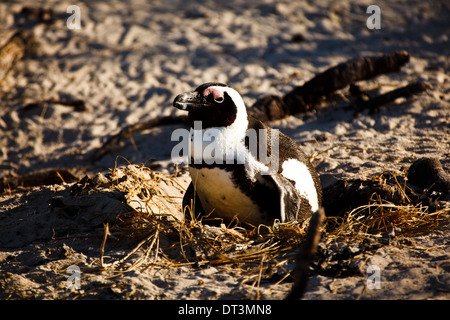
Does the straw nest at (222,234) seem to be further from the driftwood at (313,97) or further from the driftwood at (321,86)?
the driftwood at (321,86)

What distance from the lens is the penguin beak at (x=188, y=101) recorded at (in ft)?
9.22

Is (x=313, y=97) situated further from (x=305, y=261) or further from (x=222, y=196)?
(x=305, y=261)

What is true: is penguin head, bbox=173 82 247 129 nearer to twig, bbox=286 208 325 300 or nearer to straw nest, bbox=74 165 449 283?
straw nest, bbox=74 165 449 283

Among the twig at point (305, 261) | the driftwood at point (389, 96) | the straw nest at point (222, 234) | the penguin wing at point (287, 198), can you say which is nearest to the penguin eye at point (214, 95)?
the penguin wing at point (287, 198)

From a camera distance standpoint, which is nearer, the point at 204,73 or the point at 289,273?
the point at 289,273

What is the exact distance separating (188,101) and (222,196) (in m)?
0.59

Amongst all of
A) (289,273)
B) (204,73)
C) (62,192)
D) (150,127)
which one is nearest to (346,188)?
(289,273)

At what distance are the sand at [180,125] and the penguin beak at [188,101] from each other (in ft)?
2.49

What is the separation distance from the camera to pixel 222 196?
9.73ft

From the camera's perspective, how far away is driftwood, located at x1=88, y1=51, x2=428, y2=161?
5.07 meters
